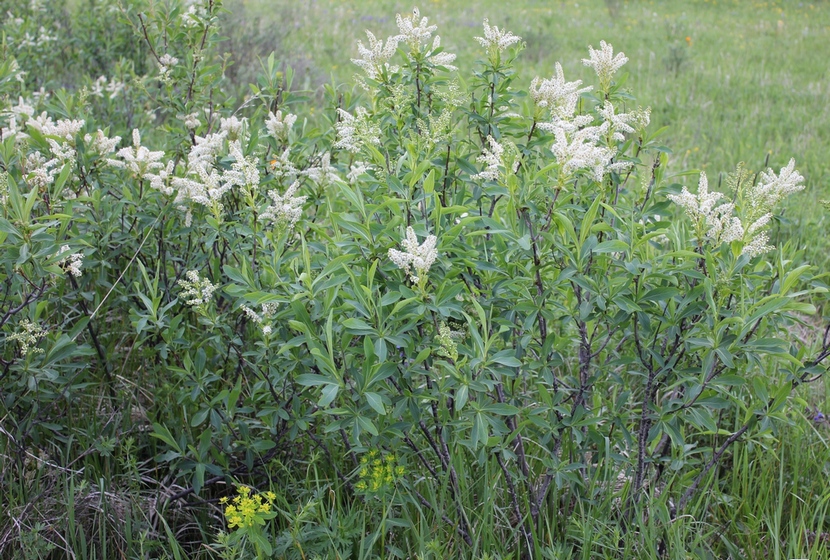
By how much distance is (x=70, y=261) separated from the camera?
2.37 metres

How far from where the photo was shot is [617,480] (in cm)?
253

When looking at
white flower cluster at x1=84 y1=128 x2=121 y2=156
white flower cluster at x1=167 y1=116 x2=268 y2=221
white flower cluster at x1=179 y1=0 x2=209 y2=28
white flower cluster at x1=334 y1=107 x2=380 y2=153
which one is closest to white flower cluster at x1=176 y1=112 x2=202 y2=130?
white flower cluster at x1=167 y1=116 x2=268 y2=221

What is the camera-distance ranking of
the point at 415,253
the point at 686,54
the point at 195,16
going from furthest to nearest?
1. the point at 686,54
2. the point at 195,16
3. the point at 415,253

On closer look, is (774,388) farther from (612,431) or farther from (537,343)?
(537,343)

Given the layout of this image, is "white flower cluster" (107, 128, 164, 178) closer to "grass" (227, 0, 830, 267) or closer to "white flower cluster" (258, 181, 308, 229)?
"white flower cluster" (258, 181, 308, 229)

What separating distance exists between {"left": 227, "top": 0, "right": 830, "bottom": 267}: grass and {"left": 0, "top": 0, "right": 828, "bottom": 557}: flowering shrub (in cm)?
209

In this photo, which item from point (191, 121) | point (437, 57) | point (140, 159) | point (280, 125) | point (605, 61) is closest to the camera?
point (605, 61)

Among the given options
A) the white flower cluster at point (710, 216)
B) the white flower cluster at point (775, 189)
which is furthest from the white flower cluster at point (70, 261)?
the white flower cluster at point (775, 189)

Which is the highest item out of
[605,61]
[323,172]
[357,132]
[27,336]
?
[605,61]

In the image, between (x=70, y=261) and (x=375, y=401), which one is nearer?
(x=375, y=401)

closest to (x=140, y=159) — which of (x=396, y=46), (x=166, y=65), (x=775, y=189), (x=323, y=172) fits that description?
(x=323, y=172)

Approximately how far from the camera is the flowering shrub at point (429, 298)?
193cm

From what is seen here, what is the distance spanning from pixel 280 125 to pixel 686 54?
711cm

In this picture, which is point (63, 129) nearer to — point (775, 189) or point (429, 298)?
point (429, 298)
